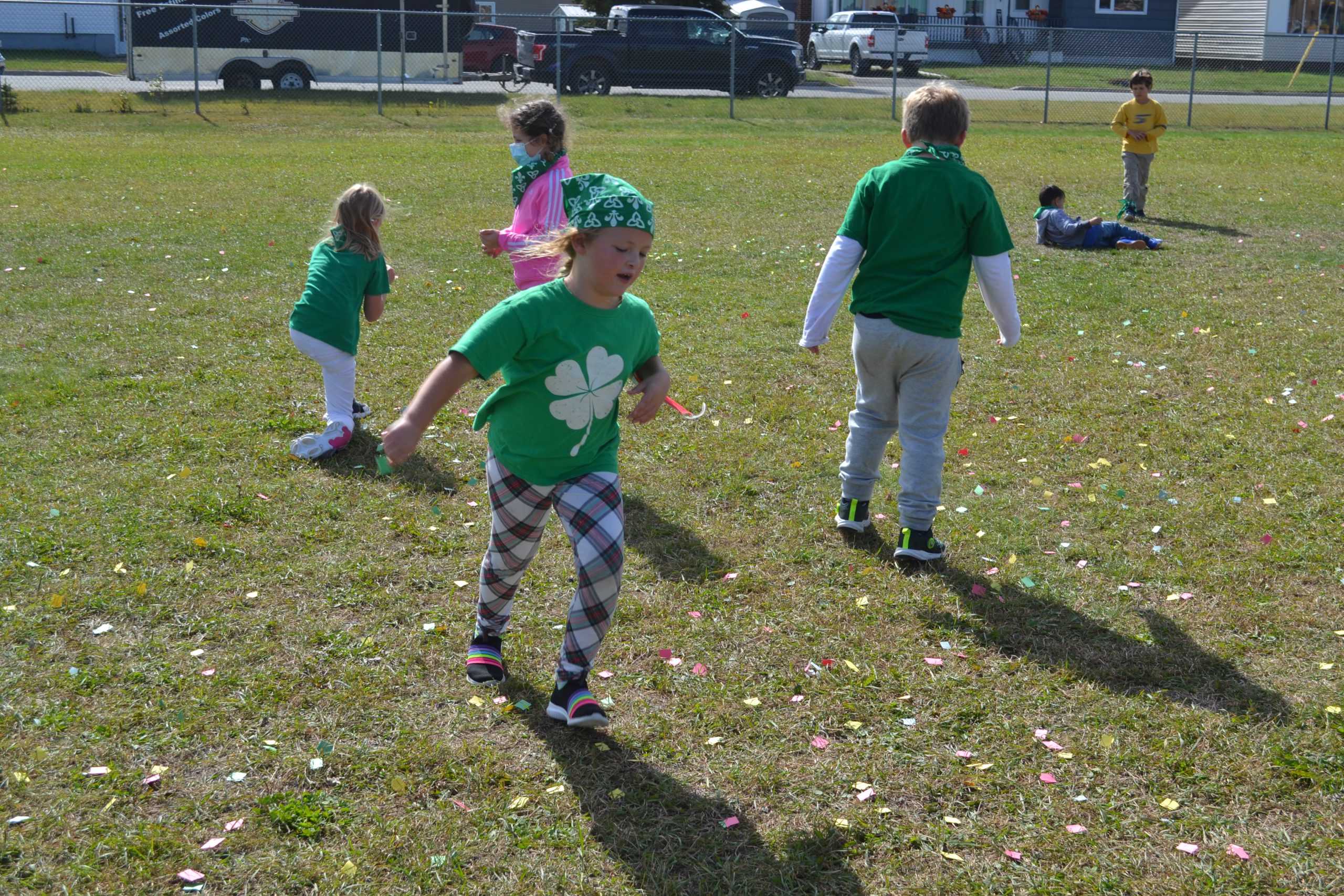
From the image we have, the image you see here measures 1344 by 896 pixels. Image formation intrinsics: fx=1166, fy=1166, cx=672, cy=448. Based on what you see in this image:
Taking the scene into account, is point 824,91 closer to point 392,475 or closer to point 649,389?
point 392,475

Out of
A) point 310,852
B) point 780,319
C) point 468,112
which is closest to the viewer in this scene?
point 310,852

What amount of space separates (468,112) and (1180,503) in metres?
21.5

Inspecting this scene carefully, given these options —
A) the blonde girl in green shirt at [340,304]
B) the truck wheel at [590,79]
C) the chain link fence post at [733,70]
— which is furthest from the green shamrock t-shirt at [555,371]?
the truck wheel at [590,79]

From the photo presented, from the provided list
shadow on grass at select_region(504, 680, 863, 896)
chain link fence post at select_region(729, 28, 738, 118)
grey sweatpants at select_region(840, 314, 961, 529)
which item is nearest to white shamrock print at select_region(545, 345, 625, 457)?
shadow on grass at select_region(504, 680, 863, 896)

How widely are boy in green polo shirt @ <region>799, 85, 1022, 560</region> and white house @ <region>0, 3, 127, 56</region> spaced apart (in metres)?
42.2

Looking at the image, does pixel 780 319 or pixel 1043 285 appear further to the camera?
pixel 1043 285

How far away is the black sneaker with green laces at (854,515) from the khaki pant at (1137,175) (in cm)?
1040

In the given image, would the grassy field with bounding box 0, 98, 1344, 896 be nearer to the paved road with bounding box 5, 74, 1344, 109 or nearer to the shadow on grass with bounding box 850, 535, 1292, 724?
the shadow on grass with bounding box 850, 535, 1292, 724

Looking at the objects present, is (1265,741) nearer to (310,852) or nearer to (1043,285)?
(310,852)

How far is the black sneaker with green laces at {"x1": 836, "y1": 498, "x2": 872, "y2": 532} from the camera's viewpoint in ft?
17.4

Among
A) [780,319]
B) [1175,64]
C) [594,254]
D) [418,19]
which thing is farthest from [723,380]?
[1175,64]

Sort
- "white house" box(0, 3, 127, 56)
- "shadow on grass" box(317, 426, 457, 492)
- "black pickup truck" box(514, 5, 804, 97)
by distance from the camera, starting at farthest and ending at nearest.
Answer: "white house" box(0, 3, 127, 56)
"black pickup truck" box(514, 5, 804, 97)
"shadow on grass" box(317, 426, 457, 492)

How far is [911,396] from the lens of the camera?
4949mm

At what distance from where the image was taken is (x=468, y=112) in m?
24.7
